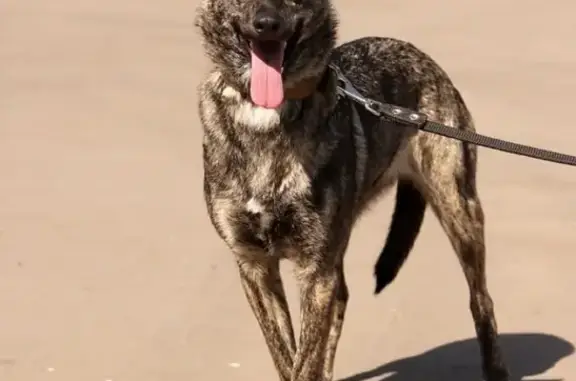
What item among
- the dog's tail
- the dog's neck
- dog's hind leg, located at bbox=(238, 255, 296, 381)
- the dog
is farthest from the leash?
the dog's tail

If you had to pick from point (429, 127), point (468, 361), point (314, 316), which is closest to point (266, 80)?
point (429, 127)

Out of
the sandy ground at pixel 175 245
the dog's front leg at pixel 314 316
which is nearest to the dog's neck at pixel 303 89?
the dog's front leg at pixel 314 316

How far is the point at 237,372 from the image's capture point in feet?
A: 18.8

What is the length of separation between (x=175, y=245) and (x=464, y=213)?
2.03 meters

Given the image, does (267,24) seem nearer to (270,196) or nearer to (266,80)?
(266,80)

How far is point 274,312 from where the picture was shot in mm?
5066

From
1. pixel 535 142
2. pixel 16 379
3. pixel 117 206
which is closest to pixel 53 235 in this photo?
pixel 117 206

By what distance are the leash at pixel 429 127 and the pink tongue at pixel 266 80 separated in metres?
0.47

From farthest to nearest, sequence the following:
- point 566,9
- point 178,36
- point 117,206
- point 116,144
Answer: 1. point 566,9
2. point 178,36
3. point 116,144
4. point 117,206

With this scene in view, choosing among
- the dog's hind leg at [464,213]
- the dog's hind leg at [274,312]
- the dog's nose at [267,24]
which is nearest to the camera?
the dog's nose at [267,24]

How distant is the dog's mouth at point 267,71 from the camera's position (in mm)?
4418

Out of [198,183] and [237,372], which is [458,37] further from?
[237,372]

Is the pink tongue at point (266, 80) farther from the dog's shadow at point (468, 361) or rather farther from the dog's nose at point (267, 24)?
the dog's shadow at point (468, 361)

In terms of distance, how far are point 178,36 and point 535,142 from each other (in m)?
4.49
